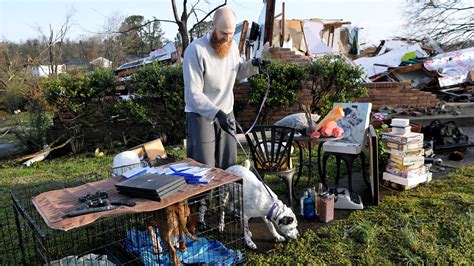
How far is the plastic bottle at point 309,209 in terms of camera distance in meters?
3.44

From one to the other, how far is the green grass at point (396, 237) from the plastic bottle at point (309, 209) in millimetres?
221

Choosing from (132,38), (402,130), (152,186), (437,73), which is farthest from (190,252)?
(132,38)

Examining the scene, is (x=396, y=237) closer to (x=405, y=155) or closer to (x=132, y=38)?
(x=405, y=155)

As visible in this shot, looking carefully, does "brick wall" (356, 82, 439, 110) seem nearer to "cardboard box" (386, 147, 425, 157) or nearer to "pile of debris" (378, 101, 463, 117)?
"pile of debris" (378, 101, 463, 117)

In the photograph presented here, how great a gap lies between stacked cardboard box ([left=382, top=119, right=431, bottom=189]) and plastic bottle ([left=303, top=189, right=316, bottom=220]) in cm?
120

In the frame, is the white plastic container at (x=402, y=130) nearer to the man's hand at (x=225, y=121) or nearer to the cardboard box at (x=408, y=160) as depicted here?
the cardboard box at (x=408, y=160)

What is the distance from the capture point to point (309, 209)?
3451mm

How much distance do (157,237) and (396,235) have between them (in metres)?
1.95

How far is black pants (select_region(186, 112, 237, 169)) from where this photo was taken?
9.88 feet

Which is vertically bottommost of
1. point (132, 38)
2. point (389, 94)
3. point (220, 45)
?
point (389, 94)

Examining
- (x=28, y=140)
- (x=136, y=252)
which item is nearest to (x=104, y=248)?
(x=136, y=252)

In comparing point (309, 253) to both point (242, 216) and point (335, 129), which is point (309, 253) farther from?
point (335, 129)

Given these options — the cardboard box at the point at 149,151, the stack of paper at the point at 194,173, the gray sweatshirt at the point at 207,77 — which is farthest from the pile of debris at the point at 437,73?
the stack of paper at the point at 194,173

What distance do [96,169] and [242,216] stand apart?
10.6 feet
